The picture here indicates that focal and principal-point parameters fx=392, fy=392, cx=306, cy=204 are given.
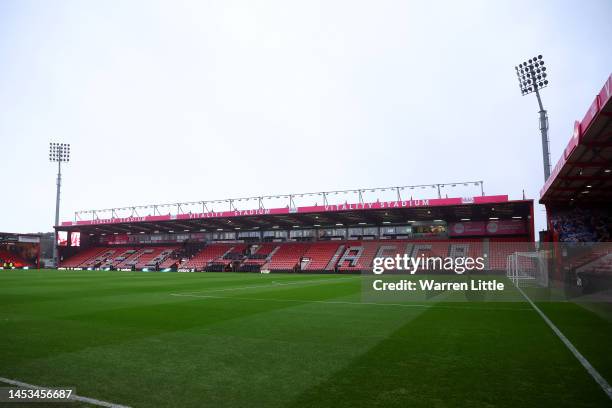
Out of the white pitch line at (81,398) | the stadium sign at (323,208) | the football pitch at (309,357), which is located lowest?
the football pitch at (309,357)

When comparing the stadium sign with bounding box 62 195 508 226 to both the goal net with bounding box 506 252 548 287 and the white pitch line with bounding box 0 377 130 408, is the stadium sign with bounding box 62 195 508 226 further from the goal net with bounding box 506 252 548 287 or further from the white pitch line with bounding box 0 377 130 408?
the white pitch line with bounding box 0 377 130 408

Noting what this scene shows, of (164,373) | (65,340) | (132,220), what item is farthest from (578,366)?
(132,220)

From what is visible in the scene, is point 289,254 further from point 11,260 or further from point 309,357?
point 309,357

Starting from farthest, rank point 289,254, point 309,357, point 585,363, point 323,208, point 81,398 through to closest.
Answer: point 289,254 < point 323,208 < point 309,357 < point 585,363 < point 81,398

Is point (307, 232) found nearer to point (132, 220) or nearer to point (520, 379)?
point (132, 220)

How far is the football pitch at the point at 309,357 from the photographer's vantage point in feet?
15.1

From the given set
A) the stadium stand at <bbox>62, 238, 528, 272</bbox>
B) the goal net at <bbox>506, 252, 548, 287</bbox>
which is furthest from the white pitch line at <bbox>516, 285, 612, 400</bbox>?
the stadium stand at <bbox>62, 238, 528, 272</bbox>

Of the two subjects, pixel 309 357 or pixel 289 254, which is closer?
pixel 309 357

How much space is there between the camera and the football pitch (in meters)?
4.61

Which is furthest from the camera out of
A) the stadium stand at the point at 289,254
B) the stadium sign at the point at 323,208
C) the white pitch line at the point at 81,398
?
the stadium stand at the point at 289,254

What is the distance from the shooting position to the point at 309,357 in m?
6.47

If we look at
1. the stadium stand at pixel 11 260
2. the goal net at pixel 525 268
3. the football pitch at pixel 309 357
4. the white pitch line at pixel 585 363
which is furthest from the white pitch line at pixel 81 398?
the stadium stand at pixel 11 260

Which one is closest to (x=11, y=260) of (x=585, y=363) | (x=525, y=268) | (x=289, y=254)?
(x=289, y=254)

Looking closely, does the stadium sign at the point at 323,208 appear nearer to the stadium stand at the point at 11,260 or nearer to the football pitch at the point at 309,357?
the stadium stand at the point at 11,260
